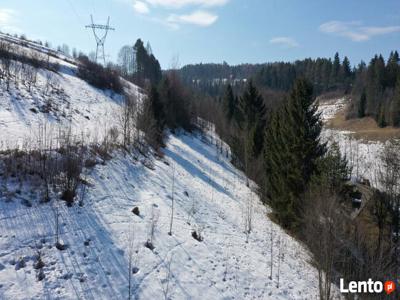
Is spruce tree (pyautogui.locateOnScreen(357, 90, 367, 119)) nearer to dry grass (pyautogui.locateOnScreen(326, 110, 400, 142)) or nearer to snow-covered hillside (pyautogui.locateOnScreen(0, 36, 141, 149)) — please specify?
dry grass (pyautogui.locateOnScreen(326, 110, 400, 142))

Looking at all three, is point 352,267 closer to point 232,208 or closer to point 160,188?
point 232,208

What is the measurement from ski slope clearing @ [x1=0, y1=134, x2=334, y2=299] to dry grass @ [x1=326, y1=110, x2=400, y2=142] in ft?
156

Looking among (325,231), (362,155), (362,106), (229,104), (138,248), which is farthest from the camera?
(362,106)

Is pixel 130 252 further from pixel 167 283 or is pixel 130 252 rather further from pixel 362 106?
pixel 362 106

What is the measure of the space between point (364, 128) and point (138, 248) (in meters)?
72.2

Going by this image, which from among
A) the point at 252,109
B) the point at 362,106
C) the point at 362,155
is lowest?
the point at 362,155

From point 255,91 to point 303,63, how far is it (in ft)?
352

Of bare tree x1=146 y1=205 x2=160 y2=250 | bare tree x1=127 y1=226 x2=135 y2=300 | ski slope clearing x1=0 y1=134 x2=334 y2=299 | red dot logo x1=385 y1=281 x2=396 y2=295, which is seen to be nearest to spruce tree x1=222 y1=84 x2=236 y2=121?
ski slope clearing x1=0 y1=134 x2=334 y2=299

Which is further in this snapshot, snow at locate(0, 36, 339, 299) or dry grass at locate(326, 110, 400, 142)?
dry grass at locate(326, 110, 400, 142)

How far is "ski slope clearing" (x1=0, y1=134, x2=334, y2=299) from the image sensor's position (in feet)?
21.6

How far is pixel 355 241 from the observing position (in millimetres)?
14125

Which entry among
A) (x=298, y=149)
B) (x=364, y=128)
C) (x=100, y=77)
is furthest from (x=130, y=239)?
(x=364, y=128)

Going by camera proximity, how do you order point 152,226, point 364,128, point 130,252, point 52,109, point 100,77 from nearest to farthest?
point 130,252 → point 152,226 → point 52,109 → point 100,77 → point 364,128

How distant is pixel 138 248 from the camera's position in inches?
338
